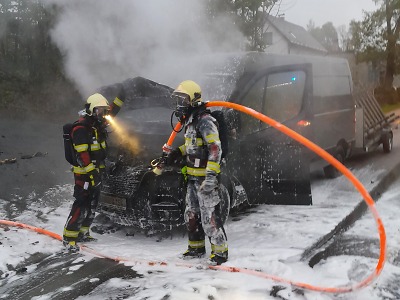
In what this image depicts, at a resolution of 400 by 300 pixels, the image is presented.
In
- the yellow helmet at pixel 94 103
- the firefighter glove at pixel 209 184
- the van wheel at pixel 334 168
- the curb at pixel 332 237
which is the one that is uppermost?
the yellow helmet at pixel 94 103

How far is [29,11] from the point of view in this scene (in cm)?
1524

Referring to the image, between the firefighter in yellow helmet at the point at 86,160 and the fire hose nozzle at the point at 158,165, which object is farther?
the firefighter in yellow helmet at the point at 86,160

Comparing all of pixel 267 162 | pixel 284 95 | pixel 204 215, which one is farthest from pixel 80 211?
pixel 284 95

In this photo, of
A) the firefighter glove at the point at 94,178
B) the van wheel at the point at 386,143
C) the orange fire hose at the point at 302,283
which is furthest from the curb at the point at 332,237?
the van wheel at the point at 386,143

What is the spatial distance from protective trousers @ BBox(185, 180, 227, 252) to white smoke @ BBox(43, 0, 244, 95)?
317 cm

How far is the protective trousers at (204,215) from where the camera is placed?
13.9ft

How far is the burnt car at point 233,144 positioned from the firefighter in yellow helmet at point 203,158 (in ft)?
1.22

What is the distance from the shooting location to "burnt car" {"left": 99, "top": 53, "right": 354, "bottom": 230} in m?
4.80

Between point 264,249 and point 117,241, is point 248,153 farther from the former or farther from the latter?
point 117,241

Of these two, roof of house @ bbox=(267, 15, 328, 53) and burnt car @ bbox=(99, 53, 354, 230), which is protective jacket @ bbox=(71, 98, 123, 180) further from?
roof of house @ bbox=(267, 15, 328, 53)

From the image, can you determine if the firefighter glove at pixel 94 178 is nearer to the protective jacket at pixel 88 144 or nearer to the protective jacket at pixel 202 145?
the protective jacket at pixel 88 144

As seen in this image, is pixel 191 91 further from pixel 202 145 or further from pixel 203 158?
pixel 203 158

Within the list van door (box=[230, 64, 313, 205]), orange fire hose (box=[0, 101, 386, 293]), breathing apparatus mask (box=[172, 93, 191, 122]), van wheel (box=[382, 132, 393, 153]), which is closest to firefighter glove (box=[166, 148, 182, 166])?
orange fire hose (box=[0, 101, 386, 293])

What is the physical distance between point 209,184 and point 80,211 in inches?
69.7
